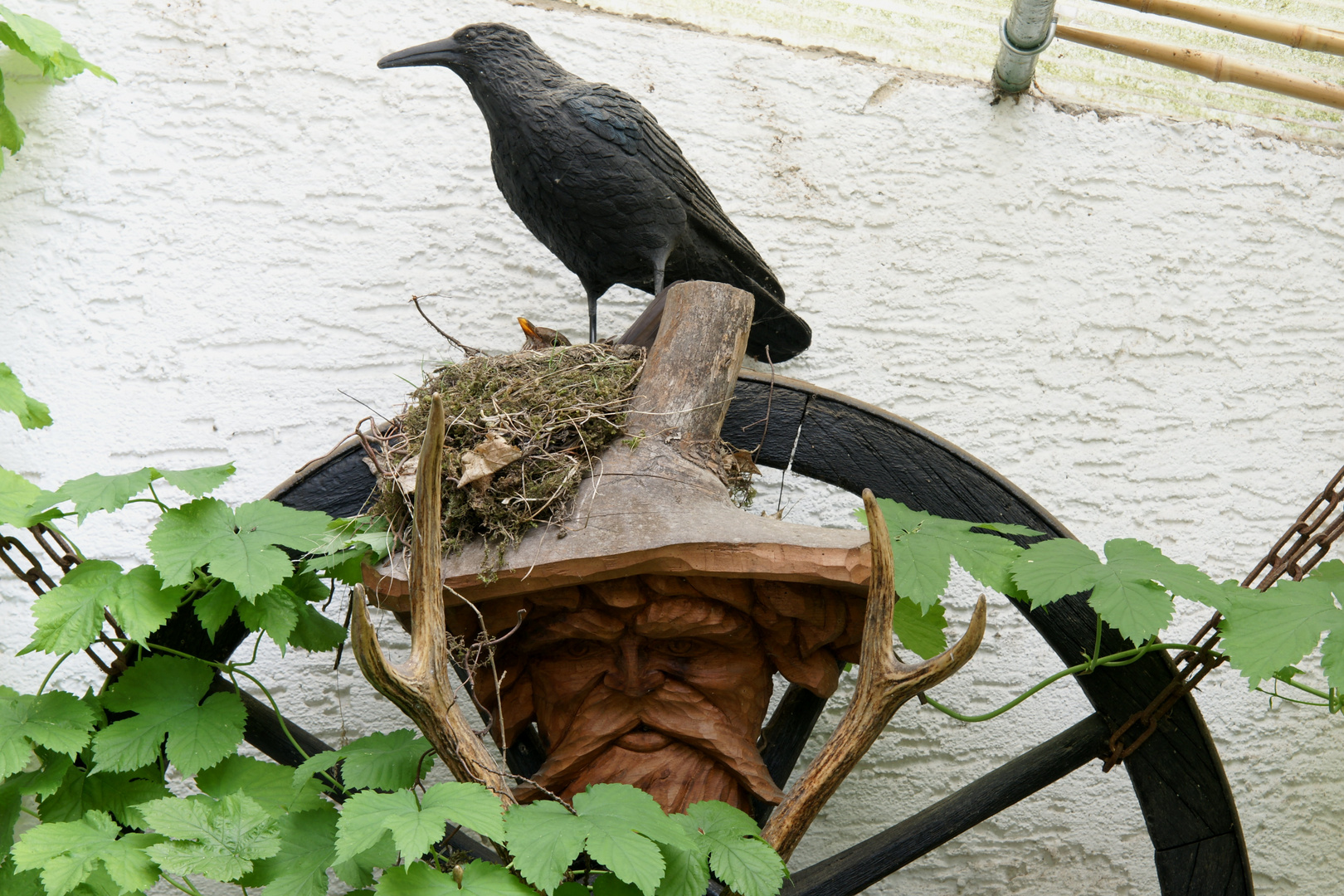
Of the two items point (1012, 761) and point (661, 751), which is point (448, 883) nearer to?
point (661, 751)

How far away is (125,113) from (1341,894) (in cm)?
211

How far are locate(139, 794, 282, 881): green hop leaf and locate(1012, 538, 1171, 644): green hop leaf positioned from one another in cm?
70

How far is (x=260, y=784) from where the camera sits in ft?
2.99

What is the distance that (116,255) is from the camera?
1.42 meters

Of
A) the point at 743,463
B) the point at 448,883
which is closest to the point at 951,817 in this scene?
the point at 743,463

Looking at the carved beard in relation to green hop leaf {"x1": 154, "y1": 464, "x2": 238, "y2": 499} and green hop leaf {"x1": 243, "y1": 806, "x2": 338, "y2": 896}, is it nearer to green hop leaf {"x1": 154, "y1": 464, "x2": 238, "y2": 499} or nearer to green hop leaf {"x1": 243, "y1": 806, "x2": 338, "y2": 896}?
green hop leaf {"x1": 243, "y1": 806, "x2": 338, "y2": 896}

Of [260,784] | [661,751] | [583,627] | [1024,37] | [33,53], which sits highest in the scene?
[1024,37]

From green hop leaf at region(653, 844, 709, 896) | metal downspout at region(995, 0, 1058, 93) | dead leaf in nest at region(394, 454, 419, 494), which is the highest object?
metal downspout at region(995, 0, 1058, 93)

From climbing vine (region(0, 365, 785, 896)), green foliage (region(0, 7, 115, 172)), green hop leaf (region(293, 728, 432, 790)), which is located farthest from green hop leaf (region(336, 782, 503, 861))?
green foliage (region(0, 7, 115, 172))

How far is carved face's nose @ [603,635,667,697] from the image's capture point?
2.88 ft

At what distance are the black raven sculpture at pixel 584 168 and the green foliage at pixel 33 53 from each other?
0.48 m

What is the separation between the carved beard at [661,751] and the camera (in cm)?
87

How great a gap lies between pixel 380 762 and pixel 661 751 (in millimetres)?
247

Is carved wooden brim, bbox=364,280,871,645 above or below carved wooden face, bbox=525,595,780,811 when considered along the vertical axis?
above
